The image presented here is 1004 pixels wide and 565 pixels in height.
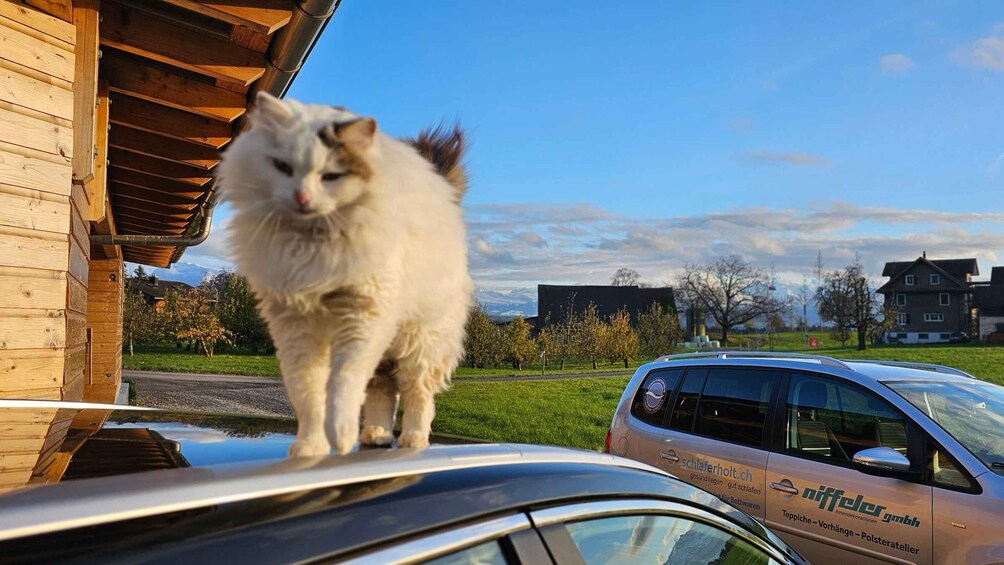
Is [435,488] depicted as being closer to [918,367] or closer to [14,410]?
[14,410]

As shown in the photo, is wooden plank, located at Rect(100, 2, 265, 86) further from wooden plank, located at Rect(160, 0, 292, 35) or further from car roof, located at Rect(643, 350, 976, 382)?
car roof, located at Rect(643, 350, 976, 382)

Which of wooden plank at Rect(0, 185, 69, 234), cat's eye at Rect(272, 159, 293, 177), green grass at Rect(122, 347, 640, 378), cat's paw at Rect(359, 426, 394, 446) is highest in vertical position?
wooden plank at Rect(0, 185, 69, 234)

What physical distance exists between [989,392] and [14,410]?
6.27 metres

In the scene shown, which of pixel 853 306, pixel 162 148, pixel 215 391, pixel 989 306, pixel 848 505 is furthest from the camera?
pixel 989 306

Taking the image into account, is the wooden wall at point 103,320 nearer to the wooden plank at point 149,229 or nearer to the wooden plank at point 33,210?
the wooden plank at point 149,229

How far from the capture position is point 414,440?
1.48 m

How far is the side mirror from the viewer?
4.34m

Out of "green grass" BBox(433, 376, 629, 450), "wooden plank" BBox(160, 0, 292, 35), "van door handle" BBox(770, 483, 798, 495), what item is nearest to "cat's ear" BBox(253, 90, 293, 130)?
"wooden plank" BBox(160, 0, 292, 35)

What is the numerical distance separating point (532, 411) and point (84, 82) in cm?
1237

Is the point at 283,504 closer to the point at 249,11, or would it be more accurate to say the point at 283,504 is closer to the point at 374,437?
the point at 374,437

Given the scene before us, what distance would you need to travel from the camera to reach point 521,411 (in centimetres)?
1525

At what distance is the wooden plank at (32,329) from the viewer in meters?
3.74

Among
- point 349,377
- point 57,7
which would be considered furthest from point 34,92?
point 349,377

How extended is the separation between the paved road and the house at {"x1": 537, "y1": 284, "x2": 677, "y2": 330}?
860 cm
